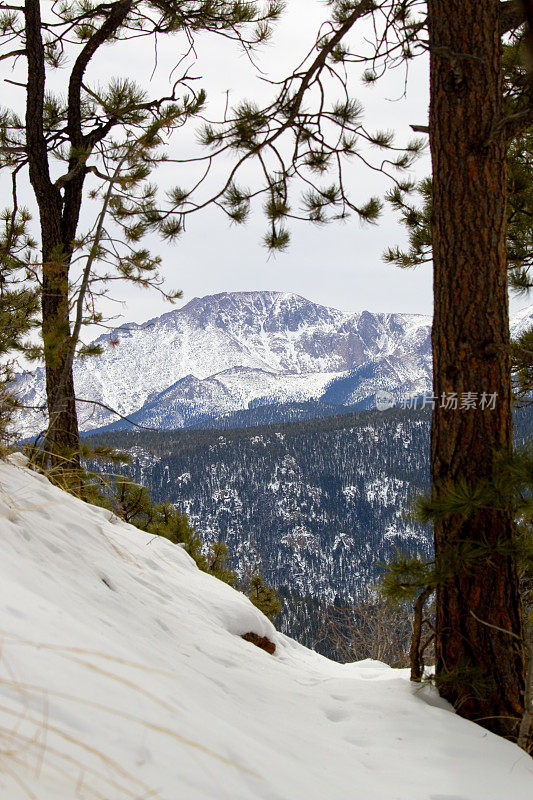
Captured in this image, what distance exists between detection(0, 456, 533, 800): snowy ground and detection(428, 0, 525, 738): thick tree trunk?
0.34 m

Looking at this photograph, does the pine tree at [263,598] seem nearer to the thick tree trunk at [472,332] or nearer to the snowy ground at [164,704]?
the snowy ground at [164,704]

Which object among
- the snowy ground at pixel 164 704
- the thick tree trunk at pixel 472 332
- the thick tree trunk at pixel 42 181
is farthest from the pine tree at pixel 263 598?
the thick tree trunk at pixel 472 332

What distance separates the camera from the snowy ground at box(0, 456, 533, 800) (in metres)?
1.29

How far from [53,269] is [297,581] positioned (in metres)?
117

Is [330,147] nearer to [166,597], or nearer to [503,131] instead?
[503,131]

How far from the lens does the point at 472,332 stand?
110 inches

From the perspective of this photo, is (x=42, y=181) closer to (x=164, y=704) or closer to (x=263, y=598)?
(x=164, y=704)

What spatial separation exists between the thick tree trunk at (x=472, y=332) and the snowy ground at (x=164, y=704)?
1.11 ft

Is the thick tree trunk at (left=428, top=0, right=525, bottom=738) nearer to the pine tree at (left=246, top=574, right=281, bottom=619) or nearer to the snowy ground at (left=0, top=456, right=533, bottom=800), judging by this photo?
the snowy ground at (left=0, top=456, right=533, bottom=800)

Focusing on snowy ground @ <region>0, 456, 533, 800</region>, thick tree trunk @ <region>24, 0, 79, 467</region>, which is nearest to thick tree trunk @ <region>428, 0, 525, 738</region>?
snowy ground @ <region>0, 456, 533, 800</region>

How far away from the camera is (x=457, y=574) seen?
2.76 metres

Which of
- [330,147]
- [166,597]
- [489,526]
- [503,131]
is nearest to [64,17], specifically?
[330,147]

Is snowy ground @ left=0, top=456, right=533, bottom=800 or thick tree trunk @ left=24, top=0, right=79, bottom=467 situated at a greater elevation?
thick tree trunk @ left=24, top=0, right=79, bottom=467

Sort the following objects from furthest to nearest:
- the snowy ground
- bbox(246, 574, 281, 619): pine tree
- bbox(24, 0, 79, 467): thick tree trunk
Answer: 1. bbox(246, 574, 281, 619): pine tree
2. bbox(24, 0, 79, 467): thick tree trunk
3. the snowy ground
